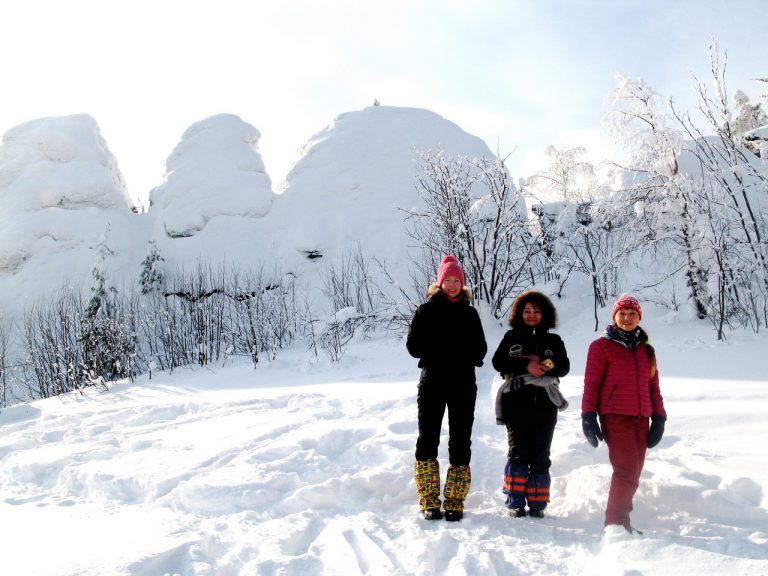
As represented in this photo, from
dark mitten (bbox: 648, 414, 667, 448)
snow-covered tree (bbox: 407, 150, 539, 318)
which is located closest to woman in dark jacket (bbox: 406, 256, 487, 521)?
dark mitten (bbox: 648, 414, 667, 448)

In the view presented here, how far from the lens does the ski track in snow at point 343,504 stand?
2.84 m

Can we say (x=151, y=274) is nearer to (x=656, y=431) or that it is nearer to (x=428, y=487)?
(x=428, y=487)

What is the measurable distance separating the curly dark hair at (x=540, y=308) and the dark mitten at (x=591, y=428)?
0.67 metres

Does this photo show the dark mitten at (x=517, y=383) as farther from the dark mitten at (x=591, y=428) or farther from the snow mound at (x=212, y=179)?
Answer: the snow mound at (x=212, y=179)

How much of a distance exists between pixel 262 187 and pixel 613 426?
23.6 metres

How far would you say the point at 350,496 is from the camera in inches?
154

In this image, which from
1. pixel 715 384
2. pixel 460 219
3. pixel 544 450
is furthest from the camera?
pixel 460 219

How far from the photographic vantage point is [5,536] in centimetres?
358

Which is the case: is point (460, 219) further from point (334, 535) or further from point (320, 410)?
point (334, 535)

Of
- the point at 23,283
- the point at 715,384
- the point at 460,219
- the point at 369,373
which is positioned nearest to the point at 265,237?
the point at 23,283

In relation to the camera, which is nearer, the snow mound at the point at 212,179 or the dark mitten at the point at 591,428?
the dark mitten at the point at 591,428

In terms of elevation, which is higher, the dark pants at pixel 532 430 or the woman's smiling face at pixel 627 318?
the woman's smiling face at pixel 627 318

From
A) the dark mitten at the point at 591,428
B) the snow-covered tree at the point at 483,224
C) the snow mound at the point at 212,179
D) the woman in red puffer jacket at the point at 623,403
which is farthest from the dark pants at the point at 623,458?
the snow mound at the point at 212,179

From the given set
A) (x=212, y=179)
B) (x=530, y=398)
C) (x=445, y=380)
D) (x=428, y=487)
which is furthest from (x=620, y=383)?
(x=212, y=179)
